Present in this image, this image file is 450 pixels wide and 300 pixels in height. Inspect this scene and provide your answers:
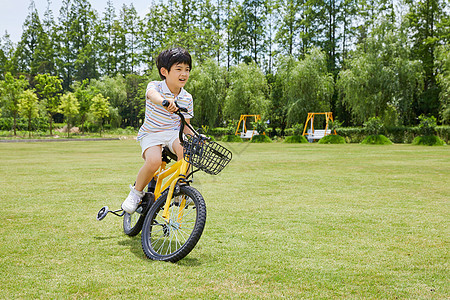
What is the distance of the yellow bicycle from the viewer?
312 centimetres

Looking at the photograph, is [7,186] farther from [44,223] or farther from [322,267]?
[322,267]

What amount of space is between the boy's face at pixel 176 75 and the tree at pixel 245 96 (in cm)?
3391

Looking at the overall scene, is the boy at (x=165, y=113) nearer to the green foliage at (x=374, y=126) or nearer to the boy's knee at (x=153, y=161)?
the boy's knee at (x=153, y=161)

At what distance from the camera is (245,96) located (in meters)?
37.9

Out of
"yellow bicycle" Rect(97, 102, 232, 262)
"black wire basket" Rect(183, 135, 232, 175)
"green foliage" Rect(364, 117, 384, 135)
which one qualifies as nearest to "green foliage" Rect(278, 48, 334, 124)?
"green foliage" Rect(364, 117, 384, 135)

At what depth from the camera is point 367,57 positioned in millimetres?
32000

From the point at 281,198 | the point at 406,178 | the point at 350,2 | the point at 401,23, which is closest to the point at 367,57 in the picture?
the point at 401,23

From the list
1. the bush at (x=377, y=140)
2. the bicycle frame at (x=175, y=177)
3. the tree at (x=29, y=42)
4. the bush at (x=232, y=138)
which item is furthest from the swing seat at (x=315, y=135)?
the tree at (x=29, y=42)

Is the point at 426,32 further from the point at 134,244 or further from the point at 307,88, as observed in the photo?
the point at 134,244

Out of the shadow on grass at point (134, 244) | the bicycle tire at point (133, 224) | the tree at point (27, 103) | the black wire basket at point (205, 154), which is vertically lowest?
the shadow on grass at point (134, 244)

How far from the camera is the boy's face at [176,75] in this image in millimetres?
3631

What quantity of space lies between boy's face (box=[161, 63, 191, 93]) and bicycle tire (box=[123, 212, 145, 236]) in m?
Answer: 1.34

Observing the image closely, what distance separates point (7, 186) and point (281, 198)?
5284 millimetres

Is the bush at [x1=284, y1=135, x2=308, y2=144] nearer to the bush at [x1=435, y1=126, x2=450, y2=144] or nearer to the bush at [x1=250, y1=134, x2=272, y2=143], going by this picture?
the bush at [x1=250, y1=134, x2=272, y2=143]
